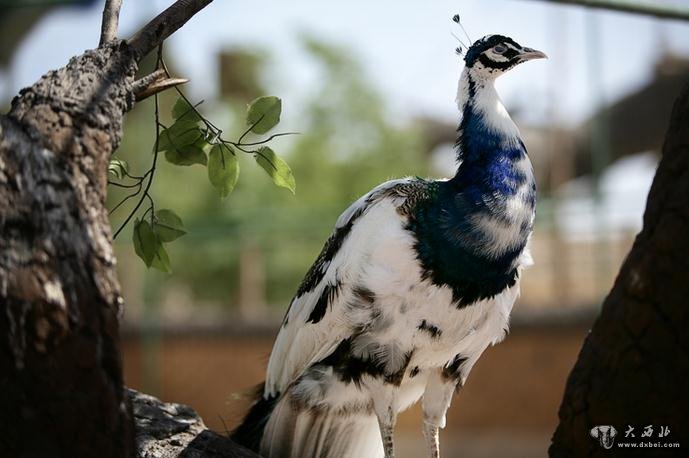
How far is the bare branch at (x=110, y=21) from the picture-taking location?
2.42 metres

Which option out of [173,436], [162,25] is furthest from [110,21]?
[173,436]

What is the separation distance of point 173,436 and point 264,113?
0.94m

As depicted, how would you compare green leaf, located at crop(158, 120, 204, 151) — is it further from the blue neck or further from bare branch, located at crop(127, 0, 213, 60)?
the blue neck

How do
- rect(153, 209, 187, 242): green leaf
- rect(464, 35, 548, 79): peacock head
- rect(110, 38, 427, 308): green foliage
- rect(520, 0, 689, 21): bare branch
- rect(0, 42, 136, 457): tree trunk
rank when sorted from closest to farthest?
rect(0, 42, 136, 457): tree trunk
rect(153, 209, 187, 242): green leaf
rect(464, 35, 548, 79): peacock head
rect(520, 0, 689, 21): bare branch
rect(110, 38, 427, 308): green foliage

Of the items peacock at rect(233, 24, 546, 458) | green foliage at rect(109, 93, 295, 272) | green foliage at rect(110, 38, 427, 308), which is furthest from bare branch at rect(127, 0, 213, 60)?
green foliage at rect(110, 38, 427, 308)

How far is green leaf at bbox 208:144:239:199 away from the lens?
106 inches

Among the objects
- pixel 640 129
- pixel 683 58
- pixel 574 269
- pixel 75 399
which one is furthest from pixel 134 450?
pixel 640 129

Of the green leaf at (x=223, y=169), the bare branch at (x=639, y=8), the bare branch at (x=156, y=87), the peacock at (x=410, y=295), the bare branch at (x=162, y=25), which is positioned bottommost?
the peacock at (x=410, y=295)

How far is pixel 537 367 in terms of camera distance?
8.34 m

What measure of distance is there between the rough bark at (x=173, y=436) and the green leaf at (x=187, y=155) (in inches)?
25.9

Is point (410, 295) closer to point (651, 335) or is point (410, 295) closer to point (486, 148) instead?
point (486, 148)

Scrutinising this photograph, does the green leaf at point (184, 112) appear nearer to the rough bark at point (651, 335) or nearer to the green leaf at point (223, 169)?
the green leaf at point (223, 169)

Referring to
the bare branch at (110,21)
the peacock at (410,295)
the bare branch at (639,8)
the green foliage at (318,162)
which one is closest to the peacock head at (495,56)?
the peacock at (410,295)

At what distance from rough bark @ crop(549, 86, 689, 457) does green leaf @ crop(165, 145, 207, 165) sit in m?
1.14
